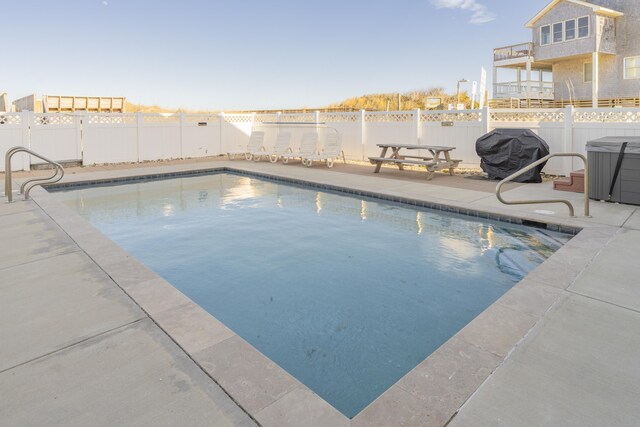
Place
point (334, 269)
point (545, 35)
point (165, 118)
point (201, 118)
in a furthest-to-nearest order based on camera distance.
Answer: point (545, 35), point (201, 118), point (165, 118), point (334, 269)

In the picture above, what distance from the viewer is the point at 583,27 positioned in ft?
62.2

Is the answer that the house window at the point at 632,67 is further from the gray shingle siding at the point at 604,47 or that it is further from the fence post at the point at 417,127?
the fence post at the point at 417,127

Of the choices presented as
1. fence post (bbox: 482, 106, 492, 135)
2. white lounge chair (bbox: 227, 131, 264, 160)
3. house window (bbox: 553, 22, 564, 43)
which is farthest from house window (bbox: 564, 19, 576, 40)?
white lounge chair (bbox: 227, 131, 264, 160)

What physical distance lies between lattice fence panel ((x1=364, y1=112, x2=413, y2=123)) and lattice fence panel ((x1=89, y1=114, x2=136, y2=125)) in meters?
6.82

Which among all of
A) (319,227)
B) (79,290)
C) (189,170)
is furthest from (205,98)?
(79,290)

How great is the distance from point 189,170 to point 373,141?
16.3 feet

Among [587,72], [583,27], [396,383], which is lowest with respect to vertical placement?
[396,383]

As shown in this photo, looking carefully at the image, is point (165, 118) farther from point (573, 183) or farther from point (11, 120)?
point (573, 183)

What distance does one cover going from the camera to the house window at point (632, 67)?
18.7m

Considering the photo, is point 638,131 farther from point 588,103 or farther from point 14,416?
point 588,103

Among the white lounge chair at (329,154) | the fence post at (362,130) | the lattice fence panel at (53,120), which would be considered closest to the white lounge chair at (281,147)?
the white lounge chair at (329,154)

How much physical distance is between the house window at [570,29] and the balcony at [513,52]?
61.3 inches

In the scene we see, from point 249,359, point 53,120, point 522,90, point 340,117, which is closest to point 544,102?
point 522,90

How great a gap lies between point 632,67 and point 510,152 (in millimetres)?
15450
